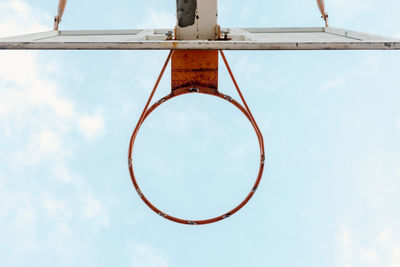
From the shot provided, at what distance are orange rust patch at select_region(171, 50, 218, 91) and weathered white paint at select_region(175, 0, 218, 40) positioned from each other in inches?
5.6

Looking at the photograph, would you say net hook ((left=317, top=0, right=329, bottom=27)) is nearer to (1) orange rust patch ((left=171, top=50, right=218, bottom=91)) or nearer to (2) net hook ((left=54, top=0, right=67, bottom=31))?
(1) orange rust patch ((left=171, top=50, right=218, bottom=91))

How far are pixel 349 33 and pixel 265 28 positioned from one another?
0.73m

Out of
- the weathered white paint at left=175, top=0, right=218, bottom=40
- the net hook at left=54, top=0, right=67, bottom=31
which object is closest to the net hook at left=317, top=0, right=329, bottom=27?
the weathered white paint at left=175, top=0, right=218, bottom=40

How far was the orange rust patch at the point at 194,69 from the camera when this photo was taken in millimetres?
2896

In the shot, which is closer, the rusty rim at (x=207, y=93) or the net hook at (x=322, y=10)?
the rusty rim at (x=207, y=93)

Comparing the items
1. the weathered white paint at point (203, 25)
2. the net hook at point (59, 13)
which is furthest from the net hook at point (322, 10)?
the net hook at point (59, 13)

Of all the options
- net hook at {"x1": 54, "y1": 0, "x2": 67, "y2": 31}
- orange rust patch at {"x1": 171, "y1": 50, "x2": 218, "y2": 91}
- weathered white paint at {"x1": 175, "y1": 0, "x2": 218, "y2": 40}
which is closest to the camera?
weathered white paint at {"x1": 175, "y1": 0, "x2": 218, "y2": 40}

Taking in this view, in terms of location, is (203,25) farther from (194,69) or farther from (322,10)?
(322,10)

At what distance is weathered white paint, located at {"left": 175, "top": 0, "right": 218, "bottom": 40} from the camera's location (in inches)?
108

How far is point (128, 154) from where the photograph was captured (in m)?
3.00

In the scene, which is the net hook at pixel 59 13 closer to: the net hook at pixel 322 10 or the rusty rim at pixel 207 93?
the rusty rim at pixel 207 93

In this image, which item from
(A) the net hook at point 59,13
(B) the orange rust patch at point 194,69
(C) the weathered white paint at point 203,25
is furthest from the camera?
(A) the net hook at point 59,13

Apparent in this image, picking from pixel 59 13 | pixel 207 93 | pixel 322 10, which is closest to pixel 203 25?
pixel 207 93

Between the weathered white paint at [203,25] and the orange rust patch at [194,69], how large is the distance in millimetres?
143
